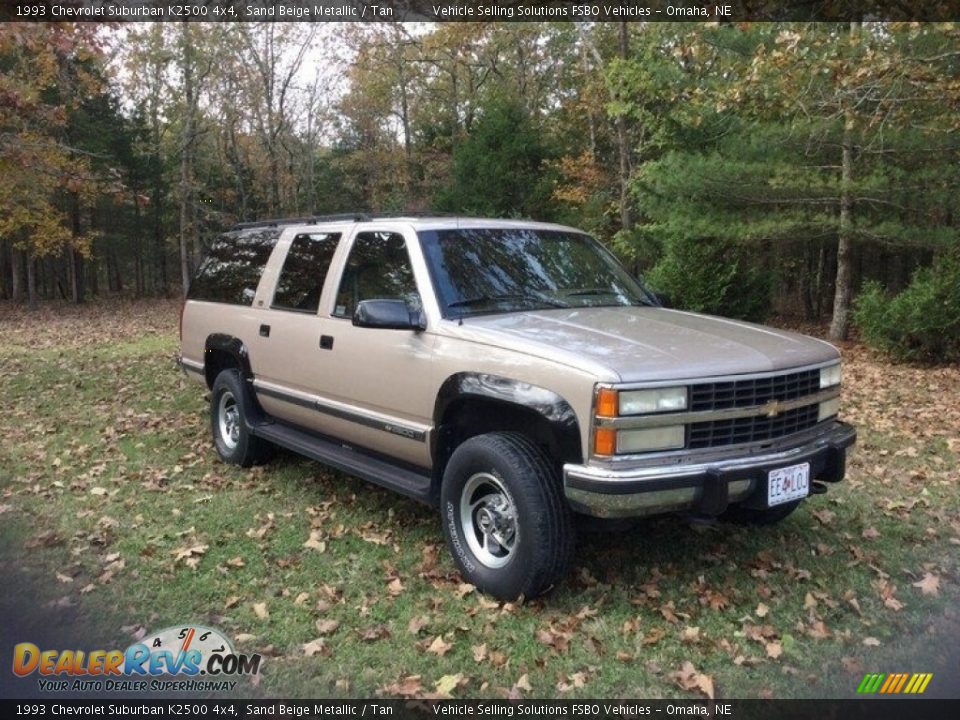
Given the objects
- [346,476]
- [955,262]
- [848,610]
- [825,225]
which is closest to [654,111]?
[825,225]

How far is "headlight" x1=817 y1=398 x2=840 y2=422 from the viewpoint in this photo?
4.28 metres

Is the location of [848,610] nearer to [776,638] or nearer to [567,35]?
[776,638]

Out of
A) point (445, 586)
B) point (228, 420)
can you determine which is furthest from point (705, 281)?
point (445, 586)

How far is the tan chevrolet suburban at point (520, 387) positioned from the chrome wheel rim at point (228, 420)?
0.66m

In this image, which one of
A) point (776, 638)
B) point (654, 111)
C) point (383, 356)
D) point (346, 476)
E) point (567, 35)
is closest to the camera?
point (776, 638)

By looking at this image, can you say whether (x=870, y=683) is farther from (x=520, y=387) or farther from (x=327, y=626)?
(x=327, y=626)

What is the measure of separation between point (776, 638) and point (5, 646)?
146 inches

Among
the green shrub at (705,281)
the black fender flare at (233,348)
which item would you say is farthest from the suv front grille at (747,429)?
the green shrub at (705,281)

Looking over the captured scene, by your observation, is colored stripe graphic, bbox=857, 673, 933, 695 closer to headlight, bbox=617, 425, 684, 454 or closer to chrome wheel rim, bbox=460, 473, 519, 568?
headlight, bbox=617, 425, 684, 454

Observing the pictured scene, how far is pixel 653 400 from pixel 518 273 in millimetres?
1590

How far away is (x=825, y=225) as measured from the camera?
1330 cm

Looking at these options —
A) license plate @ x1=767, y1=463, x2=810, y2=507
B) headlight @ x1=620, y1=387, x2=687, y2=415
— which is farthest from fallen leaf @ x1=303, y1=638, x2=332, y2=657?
license plate @ x1=767, y1=463, x2=810, y2=507

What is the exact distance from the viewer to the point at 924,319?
36.6ft

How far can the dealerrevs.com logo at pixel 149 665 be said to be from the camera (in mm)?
3391
